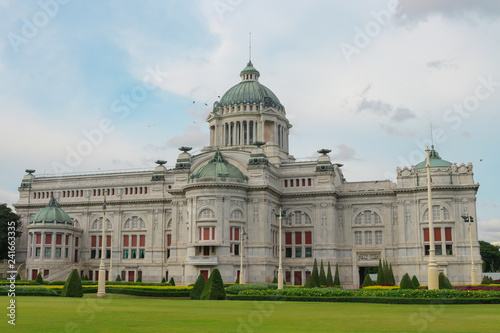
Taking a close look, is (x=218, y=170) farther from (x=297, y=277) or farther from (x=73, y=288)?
(x=73, y=288)

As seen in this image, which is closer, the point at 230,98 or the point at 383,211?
the point at 383,211

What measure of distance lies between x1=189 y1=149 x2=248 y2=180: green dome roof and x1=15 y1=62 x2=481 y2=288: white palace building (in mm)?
167

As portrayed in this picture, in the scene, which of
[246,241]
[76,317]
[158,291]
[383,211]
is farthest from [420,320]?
[383,211]

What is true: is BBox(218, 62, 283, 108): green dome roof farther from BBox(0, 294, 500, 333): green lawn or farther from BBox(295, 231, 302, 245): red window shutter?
BBox(0, 294, 500, 333): green lawn

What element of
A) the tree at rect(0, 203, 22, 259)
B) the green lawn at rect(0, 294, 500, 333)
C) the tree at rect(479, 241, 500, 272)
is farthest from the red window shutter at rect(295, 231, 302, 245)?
the tree at rect(479, 241, 500, 272)

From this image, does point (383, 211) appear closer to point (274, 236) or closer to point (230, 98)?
point (274, 236)

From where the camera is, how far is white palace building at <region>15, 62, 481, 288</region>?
81375 mm

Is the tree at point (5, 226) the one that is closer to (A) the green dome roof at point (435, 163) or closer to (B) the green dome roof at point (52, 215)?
(B) the green dome roof at point (52, 215)

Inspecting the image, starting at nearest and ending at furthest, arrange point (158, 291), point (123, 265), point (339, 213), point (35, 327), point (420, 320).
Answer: point (35, 327) < point (420, 320) < point (158, 291) < point (339, 213) < point (123, 265)

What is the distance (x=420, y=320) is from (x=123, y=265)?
78035mm

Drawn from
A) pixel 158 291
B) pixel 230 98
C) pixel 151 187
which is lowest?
pixel 158 291

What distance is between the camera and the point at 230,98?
330 ft

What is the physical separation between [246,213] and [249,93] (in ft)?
83.1

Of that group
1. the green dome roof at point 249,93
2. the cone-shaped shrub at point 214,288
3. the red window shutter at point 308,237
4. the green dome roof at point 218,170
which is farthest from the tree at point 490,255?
the cone-shaped shrub at point 214,288
